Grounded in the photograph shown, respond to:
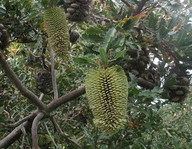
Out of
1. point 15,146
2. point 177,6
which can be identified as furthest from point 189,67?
point 15,146

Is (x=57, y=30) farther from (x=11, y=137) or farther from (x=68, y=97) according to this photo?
(x=11, y=137)

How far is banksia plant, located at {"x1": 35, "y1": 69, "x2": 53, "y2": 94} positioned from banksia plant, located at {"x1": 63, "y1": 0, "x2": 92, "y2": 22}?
2.34ft

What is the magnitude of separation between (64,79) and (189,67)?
1288mm

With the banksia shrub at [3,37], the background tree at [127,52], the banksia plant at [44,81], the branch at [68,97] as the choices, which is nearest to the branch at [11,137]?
the background tree at [127,52]

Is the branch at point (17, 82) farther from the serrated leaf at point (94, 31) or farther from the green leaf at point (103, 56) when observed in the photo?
the green leaf at point (103, 56)

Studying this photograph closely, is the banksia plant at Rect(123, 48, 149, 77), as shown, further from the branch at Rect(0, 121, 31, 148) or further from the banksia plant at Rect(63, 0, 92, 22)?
the branch at Rect(0, 121, 31, 148)

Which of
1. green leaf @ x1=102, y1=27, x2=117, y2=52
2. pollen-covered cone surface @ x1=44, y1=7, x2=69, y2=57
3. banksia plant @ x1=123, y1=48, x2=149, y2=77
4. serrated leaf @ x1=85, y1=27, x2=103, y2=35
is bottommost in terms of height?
banksia plant @ x1=123, y1=48, x2=149, y2=77

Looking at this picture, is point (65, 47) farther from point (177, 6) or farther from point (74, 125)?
point (74, 125)

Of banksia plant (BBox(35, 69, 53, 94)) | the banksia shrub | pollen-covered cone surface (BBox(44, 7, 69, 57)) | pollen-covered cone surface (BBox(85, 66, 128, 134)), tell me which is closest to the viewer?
pollen-covered cone surface (BBox(85, 66, 128, 134))

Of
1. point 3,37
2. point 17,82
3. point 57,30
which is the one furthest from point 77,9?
point 17,82

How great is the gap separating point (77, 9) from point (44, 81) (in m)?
0.80

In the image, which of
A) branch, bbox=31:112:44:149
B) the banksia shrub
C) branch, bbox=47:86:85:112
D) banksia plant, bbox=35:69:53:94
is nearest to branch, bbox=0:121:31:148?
branch, bbox=31:112:44:149

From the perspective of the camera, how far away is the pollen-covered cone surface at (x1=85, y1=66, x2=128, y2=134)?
0.92 metres

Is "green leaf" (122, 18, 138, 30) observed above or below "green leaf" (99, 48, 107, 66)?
above
